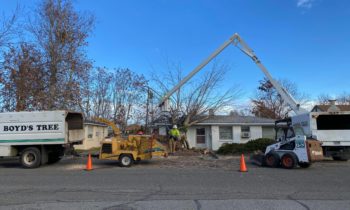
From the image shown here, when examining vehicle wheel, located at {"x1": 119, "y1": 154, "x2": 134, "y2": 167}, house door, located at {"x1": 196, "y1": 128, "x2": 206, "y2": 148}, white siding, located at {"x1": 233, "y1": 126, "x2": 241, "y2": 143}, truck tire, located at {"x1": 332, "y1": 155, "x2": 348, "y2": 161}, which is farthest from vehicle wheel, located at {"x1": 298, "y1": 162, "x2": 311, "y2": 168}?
house door, located at {"x1": 196, "y1": 128, "x2": 206, "y2": 148}

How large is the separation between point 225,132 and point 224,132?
89mm

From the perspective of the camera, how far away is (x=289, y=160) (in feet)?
49.8

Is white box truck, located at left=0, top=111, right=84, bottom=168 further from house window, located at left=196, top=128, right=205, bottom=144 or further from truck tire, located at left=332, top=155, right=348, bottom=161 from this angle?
house window, located at left=196, top=128, right=205, bottom=144

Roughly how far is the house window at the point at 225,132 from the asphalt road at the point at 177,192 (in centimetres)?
1699

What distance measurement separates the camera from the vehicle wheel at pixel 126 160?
53.1 ft

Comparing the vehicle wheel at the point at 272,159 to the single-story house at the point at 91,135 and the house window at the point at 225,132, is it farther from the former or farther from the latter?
the single-story house at the point at 91,135

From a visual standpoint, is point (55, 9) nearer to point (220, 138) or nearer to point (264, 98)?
point (220, 138)

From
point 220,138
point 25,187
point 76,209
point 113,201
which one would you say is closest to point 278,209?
point 113,201

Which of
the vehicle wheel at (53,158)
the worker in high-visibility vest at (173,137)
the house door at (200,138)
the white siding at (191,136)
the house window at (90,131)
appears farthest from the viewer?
the house window at (90,131)

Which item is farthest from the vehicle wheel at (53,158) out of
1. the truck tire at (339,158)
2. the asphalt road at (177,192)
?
the truck tire at (339,158)

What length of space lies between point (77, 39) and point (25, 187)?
821 inches

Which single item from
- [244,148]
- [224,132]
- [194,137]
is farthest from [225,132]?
[244,148]

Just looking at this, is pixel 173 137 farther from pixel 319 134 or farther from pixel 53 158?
pixel 319 134

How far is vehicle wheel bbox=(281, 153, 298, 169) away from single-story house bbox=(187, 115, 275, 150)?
1331 cm
